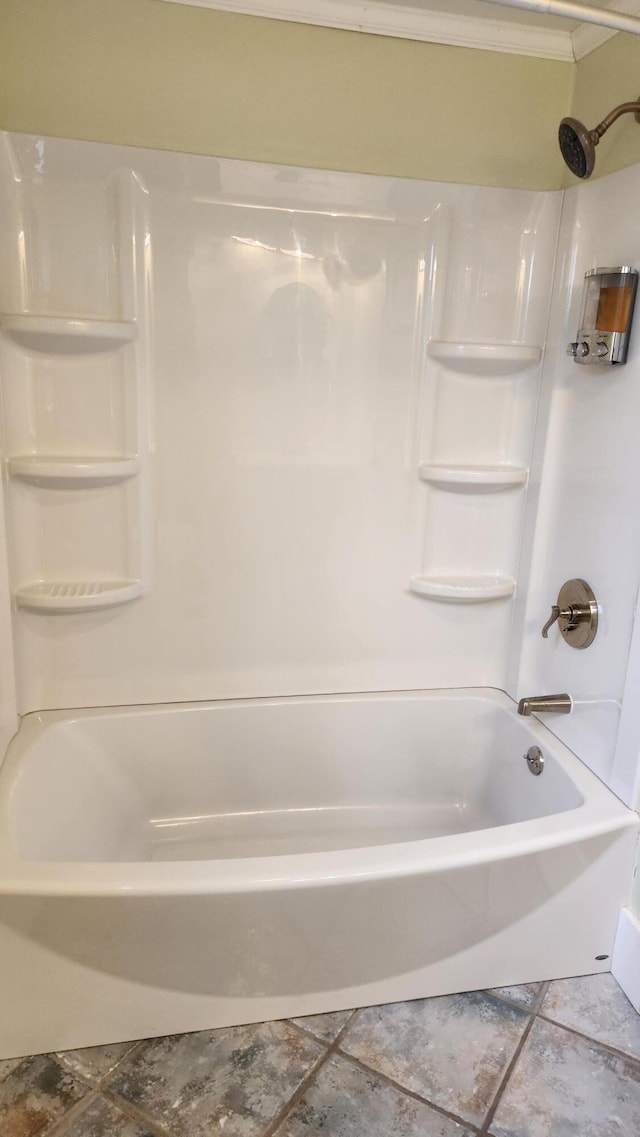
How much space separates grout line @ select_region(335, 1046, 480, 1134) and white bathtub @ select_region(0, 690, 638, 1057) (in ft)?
0.36

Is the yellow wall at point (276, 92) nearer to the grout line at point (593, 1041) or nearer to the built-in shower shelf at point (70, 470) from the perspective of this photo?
the built-in shower shelf at point (70, 470)

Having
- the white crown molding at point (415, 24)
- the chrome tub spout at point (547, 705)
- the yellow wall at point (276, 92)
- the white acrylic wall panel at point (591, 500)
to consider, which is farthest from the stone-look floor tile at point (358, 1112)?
the white crown molding at point (415, 24)

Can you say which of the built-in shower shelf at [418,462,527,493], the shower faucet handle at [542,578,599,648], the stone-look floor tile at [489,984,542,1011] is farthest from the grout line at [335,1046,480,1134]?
the built-in shower shelf at [418,462,527,493]


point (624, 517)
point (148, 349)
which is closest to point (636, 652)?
point (624, 517)

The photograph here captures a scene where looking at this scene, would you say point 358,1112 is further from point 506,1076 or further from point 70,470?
point 70,470

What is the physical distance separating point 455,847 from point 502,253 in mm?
1477

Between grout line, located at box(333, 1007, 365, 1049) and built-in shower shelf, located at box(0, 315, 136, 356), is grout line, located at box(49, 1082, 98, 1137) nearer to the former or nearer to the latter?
grout line, located at box(333, 1007, 365, 1049)

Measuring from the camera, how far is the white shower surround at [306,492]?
1601mm

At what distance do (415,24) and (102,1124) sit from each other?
7.92 feet

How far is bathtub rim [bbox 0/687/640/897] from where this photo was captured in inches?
53.2

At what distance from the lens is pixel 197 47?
5.46 ft

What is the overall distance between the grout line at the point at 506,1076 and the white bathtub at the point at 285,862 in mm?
109

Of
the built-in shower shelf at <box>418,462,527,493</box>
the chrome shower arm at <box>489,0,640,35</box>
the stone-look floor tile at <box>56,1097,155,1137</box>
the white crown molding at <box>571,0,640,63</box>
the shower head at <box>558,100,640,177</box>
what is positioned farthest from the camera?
the built-in shower shelf at <box>418,462,527,493</box>

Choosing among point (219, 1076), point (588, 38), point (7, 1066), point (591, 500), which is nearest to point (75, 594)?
point (7, 1066)
